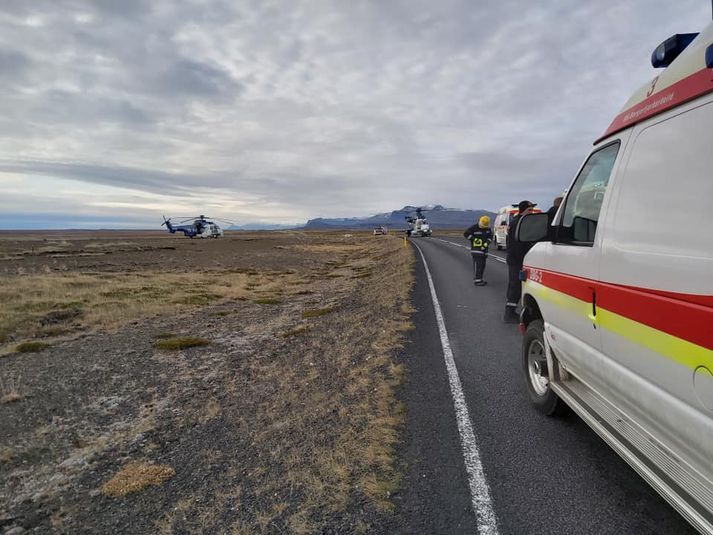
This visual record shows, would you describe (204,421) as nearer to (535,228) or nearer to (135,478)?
(135,478)

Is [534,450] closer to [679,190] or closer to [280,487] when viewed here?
[280,487]

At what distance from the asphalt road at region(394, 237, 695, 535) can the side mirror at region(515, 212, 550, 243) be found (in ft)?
5.91

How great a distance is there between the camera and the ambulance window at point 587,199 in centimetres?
294

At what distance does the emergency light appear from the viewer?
2477mm

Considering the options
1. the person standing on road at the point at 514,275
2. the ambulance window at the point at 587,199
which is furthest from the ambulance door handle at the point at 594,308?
the person standing on road at the point at 514,275

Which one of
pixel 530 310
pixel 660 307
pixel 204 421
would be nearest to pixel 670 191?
pixel 660 307

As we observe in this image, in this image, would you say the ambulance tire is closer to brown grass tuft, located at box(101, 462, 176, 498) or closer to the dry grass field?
the dry grass field

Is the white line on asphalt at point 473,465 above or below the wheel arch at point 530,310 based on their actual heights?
below

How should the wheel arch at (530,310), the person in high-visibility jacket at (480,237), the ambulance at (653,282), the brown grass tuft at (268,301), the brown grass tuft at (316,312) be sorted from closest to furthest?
the ambulance at (653,282) → the wheel arch at (530,310) → the person in high-visibility jacket at (480,237) → the brown grass tuft at (316,312) → the brown grass tuft at (268,301)

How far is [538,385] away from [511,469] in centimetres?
132

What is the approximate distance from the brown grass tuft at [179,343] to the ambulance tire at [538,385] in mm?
6737

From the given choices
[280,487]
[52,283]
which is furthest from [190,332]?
[52,283]

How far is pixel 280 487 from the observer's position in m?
3.41

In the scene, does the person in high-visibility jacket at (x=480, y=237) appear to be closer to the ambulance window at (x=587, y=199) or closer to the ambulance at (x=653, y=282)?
the ambulance window at (x=587, y=199)
